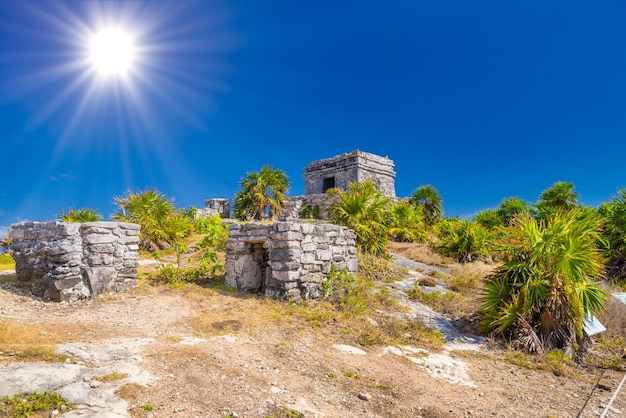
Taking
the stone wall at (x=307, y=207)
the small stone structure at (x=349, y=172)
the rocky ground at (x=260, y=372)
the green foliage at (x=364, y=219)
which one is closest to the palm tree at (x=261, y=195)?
the stone wall at (x=307, y=207)

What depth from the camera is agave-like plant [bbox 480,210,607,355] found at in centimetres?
579

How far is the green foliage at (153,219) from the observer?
12.0 metres

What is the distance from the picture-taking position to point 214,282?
8719 millimetres

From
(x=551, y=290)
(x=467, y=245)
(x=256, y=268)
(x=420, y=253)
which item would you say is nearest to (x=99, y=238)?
(x=256, y=268)

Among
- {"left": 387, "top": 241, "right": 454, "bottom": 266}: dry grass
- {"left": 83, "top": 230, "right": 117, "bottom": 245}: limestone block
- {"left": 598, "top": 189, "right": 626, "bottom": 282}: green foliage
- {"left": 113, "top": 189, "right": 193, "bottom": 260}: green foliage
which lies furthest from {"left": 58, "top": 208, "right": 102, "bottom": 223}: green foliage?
{"left": 598, "top": 189, "right": 626, "bottom": 282}: green foliage

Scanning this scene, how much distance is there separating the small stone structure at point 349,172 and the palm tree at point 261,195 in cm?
438

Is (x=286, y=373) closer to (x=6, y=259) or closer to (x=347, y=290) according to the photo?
(x=347, y=290)

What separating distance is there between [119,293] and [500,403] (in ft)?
23.0

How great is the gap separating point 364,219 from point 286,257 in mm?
4197

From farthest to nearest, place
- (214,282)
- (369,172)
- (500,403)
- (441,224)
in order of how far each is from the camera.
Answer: (369,172), (441,224), (214,282), (500,403)

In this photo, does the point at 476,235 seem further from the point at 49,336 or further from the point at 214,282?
the point at 49,336

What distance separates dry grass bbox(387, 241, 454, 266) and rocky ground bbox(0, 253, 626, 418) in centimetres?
601

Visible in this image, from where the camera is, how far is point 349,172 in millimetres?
21703

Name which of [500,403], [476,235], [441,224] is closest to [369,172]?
[441,224]
